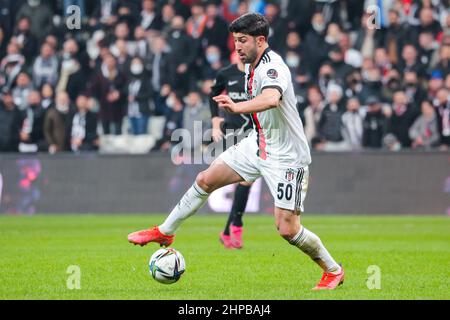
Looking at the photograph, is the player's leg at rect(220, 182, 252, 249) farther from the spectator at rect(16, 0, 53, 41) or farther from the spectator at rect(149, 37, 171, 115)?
the spectator at rect(16, 0, 53, 41)

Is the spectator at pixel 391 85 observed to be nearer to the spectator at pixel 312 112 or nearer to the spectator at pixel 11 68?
the spectator at pixel 312 112

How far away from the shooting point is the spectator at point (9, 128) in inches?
887

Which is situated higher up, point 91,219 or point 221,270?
point 221,270

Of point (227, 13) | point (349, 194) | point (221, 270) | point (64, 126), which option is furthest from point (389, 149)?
point (221, 270)

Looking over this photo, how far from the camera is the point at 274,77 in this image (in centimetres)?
891

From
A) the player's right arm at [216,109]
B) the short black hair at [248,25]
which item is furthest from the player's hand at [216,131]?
the short black hair at [248,25]

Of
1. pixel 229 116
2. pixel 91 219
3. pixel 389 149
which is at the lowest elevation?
pixel 91 219

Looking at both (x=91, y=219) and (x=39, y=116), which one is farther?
(x=39, y=116)

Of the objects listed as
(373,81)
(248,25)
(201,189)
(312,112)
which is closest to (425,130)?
(373,81)

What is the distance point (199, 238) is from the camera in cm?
1548
